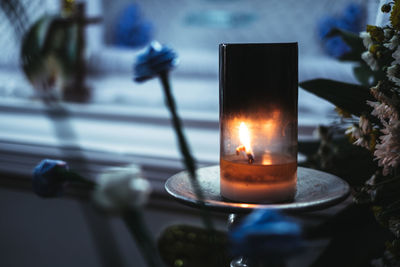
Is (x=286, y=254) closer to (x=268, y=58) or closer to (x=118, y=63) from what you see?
(x=268, y=58)

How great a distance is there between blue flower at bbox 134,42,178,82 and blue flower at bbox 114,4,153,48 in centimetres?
65

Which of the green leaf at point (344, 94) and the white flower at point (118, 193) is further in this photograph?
the green leaf at point (344, 94)

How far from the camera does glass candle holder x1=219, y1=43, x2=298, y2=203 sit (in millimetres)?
423

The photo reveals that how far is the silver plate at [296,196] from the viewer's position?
0.38 meters

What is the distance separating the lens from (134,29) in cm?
110

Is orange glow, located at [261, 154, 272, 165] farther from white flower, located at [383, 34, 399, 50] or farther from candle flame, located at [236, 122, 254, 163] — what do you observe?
white flower, located at [383, 34, 399, 50]

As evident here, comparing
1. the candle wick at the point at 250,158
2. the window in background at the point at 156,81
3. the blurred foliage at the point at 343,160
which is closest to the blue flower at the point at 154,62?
the candle wick at the point at 250,158

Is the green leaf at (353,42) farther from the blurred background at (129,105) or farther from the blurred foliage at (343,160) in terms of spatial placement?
the blurred background at (129,105)

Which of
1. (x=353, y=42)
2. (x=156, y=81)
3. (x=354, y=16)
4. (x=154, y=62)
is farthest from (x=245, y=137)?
(x=156, y=81)

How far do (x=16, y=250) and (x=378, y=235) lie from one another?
79cm

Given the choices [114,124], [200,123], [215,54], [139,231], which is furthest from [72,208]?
[139,231]

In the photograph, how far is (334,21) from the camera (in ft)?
3.03

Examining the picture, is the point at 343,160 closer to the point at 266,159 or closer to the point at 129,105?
the point at 266,159

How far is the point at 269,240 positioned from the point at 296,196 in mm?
205
